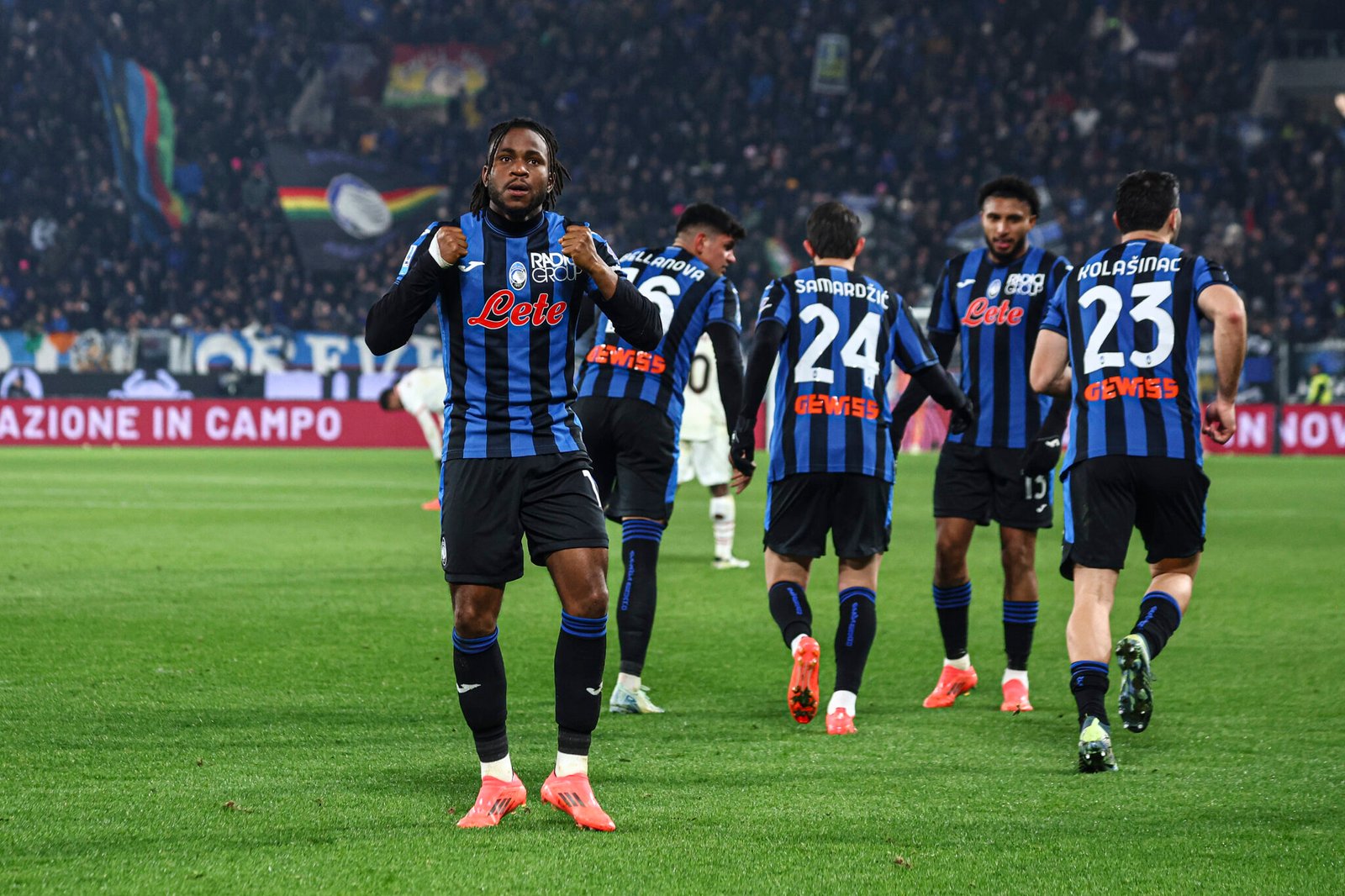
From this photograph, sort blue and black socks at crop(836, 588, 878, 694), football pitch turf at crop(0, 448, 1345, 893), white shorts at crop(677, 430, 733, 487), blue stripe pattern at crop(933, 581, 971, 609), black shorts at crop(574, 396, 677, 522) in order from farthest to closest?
white shorts at crop(677, 430, 733, 487) → blue stripe pattern at crop(933, 581, 971, 609) → black shorts at crop(574, 396, 677, 522) → blue and black socks at crop(836, 588, 878, 694) → football pitch turf at crop(0, 448, 1345, 893)

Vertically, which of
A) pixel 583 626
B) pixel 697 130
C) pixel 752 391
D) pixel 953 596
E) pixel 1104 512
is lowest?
pixel 953 596

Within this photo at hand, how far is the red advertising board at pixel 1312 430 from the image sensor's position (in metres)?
25.9

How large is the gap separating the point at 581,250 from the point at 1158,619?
233 cm

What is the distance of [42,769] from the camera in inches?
173

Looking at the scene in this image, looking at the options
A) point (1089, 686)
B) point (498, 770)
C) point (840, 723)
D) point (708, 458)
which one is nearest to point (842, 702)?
point (840, 723)

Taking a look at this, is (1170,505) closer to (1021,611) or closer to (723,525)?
(1021,611)

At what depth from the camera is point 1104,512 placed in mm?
4844

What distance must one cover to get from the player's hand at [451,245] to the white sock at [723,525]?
6.88 meters

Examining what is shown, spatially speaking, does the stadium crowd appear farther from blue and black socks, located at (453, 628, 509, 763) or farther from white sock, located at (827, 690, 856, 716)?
blue and black socks, located at (453, 628, 509, 763)

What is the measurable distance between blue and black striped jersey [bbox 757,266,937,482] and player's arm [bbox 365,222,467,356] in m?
1.94

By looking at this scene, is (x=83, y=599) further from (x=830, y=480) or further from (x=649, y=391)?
(x=830, y=480)

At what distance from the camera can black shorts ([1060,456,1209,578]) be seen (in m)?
4.82

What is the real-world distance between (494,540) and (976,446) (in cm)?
273

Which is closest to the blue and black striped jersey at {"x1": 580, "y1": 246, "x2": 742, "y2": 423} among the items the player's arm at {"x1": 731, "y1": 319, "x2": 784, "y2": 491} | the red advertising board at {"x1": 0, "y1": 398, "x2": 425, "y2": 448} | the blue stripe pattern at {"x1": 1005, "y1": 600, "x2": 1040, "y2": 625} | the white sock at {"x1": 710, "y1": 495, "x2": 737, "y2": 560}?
the player's arm at {"x1": 731, "y1": 319, "x2": 784, "y2": 491}
